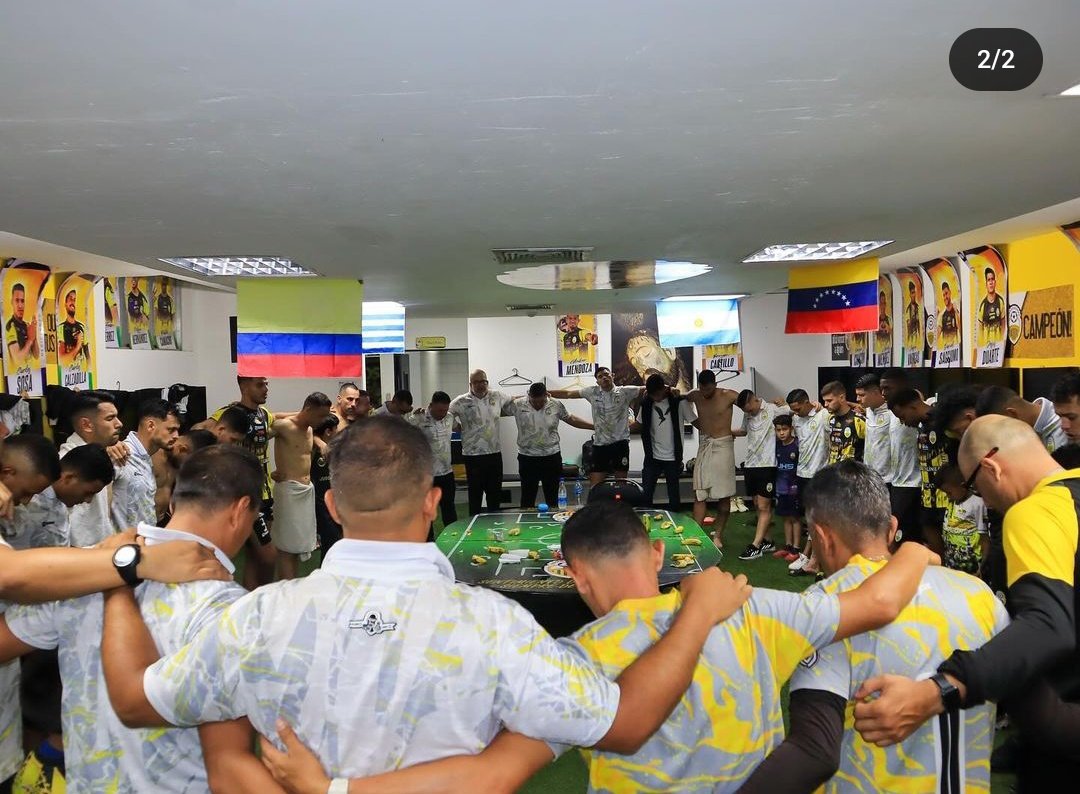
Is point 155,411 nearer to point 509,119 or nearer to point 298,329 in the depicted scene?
point 298,329

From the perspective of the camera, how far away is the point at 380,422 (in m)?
1.53

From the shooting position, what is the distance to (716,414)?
309 inches

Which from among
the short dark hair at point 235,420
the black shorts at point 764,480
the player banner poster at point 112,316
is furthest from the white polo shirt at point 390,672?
the player banner poster at point 112,316

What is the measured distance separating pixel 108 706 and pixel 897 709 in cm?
187

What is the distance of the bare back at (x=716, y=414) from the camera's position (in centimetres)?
784

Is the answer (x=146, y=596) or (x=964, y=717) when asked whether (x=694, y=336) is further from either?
(x=146, y=596)

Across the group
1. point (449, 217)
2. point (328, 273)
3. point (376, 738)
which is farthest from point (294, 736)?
point (328, 273)

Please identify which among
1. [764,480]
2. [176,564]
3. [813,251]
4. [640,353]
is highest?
[813,251]

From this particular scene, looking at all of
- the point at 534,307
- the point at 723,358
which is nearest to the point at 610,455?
the point at 534,307

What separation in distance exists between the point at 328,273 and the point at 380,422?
4016 millimetres

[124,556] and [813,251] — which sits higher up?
[813,251]

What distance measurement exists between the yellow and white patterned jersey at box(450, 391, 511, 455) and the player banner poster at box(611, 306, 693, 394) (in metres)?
3.65

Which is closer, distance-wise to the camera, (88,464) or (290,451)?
(88,464)

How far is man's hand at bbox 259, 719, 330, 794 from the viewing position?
1.29m
